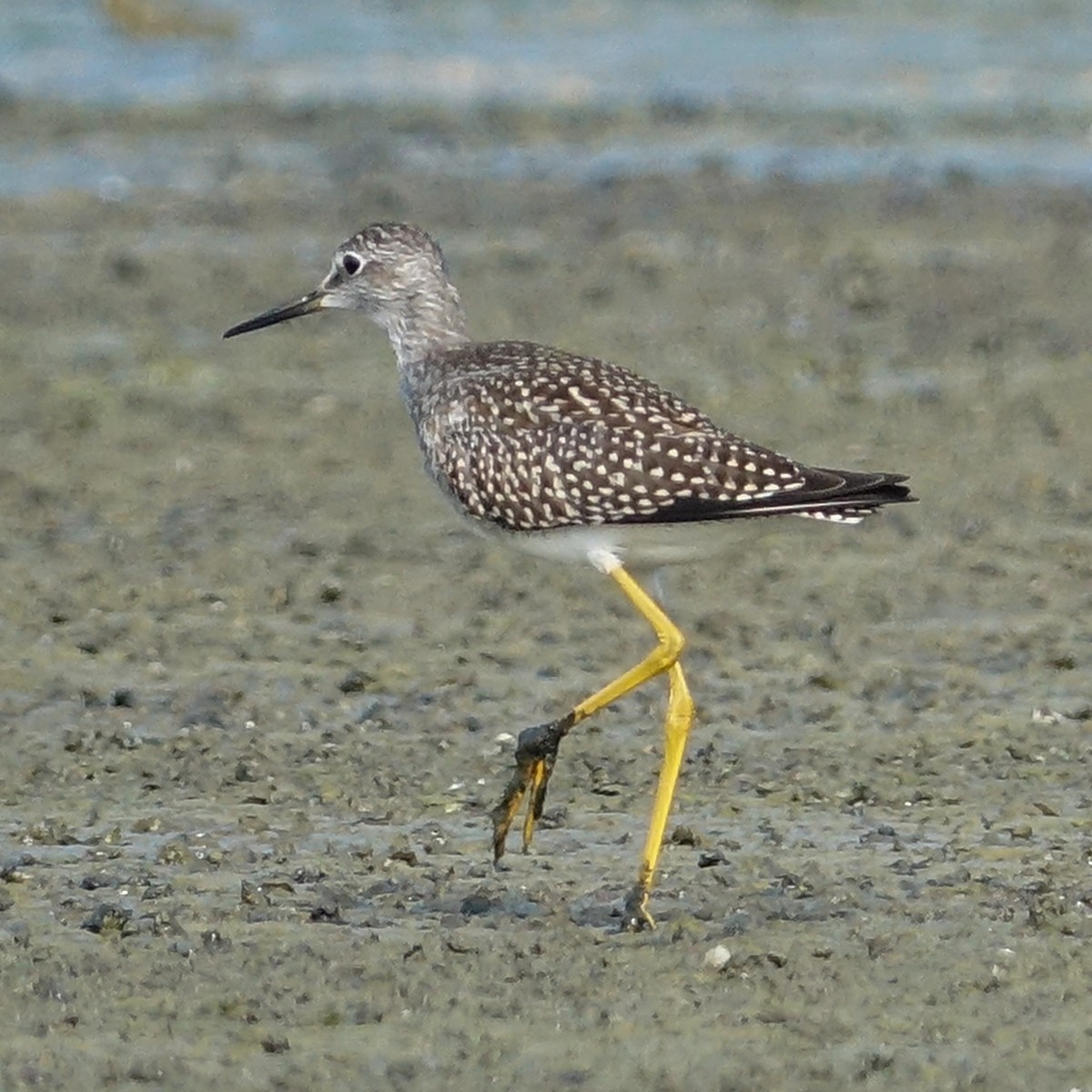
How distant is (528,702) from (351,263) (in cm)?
150

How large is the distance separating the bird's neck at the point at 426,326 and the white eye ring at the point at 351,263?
0.70 ft

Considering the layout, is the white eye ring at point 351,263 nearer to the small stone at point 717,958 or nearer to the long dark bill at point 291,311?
the long dark bill at point 291,311

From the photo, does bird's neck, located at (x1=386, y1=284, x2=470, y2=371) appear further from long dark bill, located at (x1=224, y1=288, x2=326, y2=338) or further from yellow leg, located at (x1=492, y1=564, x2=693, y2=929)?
yellow leg, located at (x1=492, y1=564, x2=693, y2=929)

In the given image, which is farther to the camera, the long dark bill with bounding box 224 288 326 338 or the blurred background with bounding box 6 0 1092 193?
the blurred background with bounding box 6 0 1092 193

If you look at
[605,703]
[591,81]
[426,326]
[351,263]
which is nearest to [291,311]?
[351,263]

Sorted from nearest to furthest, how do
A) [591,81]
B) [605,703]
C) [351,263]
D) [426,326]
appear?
[605,703] → [426,326] → [351,263] → [591,81]

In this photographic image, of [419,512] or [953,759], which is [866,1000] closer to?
[953,759]

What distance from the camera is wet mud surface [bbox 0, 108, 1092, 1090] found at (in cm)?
617

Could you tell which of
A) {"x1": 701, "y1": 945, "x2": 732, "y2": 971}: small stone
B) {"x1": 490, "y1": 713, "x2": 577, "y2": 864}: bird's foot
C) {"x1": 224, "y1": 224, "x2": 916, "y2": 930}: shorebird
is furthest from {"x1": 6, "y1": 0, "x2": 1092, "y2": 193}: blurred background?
{"x1": 701, "y1": 945, "x2": 732, "y2": 971}: small stone

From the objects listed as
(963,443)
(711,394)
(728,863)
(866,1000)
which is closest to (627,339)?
(711,394)

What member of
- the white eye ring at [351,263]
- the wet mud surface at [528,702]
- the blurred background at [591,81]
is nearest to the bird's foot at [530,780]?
the wet mud surface at [528,702]

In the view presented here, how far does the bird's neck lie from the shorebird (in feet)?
1.89

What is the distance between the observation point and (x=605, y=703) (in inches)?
298

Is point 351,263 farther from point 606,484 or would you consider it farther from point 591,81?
point 591,81
